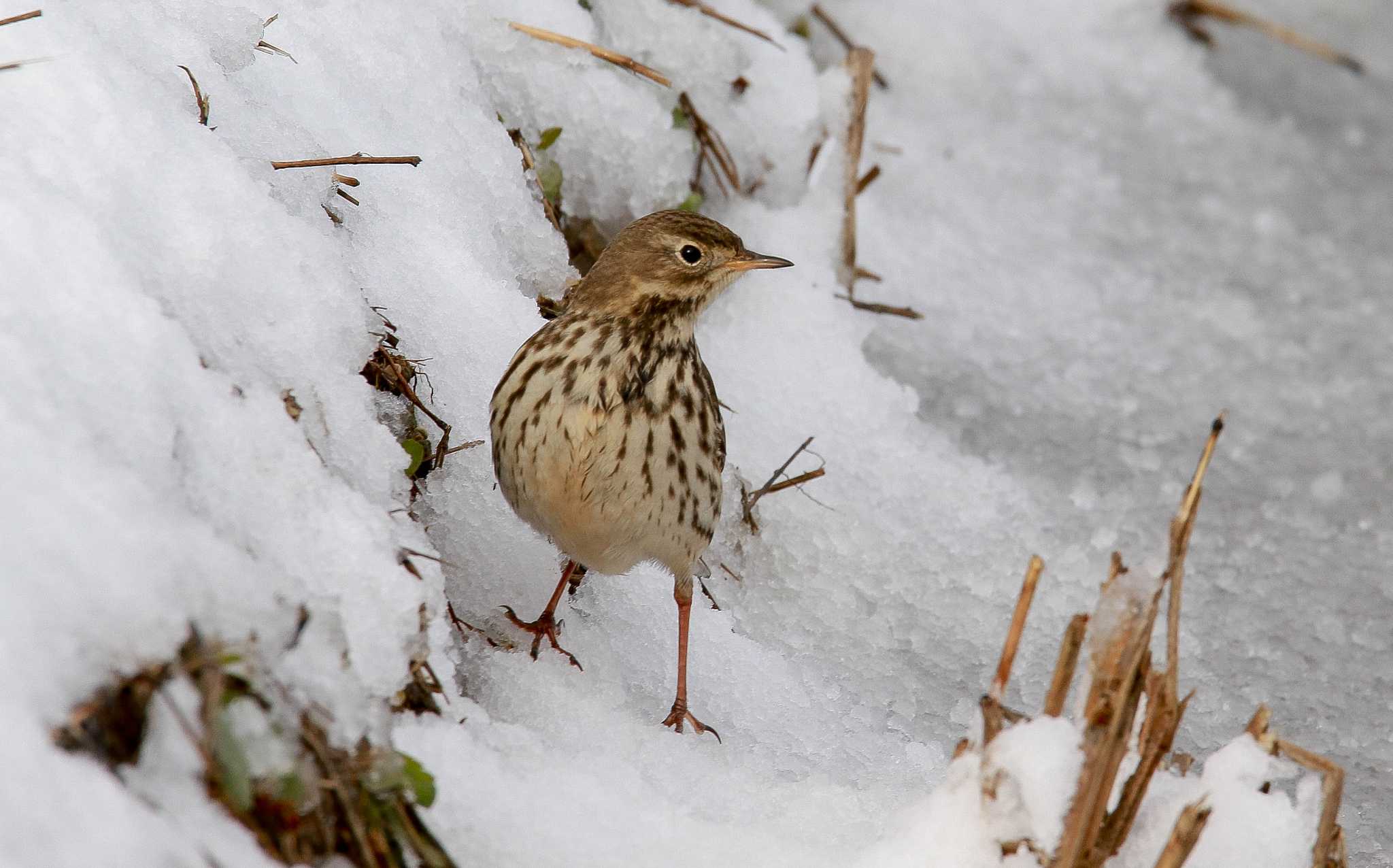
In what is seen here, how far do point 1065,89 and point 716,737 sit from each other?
446cm

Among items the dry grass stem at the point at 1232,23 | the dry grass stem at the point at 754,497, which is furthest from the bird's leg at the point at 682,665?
the dry grass stem at the point at 1232,23

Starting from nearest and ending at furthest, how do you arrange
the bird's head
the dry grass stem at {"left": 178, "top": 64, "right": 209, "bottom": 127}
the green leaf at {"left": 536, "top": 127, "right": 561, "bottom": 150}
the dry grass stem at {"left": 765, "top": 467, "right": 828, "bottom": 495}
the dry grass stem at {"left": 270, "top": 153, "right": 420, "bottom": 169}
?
the dry grass stem at {"left": 178, "top": 64, "right": 209, "bottom": 127}
the dry grass stem at {"left": 270, "top": 153, "right": 420, "bottom": 169}
the bird's head
the dry grass stem at {"left": 765, "top": 467, "right": 828, "bottom": 495}
the green leaf at {"left": 536, "top": 127, "right": 561, "bottom": 150}

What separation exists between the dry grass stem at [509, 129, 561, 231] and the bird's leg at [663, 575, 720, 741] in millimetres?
1198

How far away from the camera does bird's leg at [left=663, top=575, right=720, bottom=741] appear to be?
127 inches

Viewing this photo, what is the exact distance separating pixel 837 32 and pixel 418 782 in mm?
4495

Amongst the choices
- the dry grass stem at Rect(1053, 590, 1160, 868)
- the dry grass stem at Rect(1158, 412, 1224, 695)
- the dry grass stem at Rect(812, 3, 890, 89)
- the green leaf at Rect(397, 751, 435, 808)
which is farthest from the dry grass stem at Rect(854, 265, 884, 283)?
the green leaf at Rect(397, 751, 435, 808)

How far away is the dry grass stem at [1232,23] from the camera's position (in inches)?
278

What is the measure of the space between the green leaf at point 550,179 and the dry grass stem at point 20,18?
1.71 m

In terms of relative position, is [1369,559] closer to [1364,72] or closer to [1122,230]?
[1122,230]

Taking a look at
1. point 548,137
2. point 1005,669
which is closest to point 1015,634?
point 1005,669

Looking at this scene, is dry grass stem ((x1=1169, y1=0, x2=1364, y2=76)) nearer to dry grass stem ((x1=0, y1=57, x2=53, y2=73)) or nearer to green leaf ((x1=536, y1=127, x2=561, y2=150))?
green leaf ((x1=536, y1=127, x2=561, y2=150))

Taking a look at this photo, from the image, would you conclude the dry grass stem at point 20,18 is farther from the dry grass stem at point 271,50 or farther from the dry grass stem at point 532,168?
the dry grass stem at point 532,168

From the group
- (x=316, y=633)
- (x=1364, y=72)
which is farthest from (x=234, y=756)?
(x=1364, y=72)

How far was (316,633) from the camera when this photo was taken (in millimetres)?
2242
